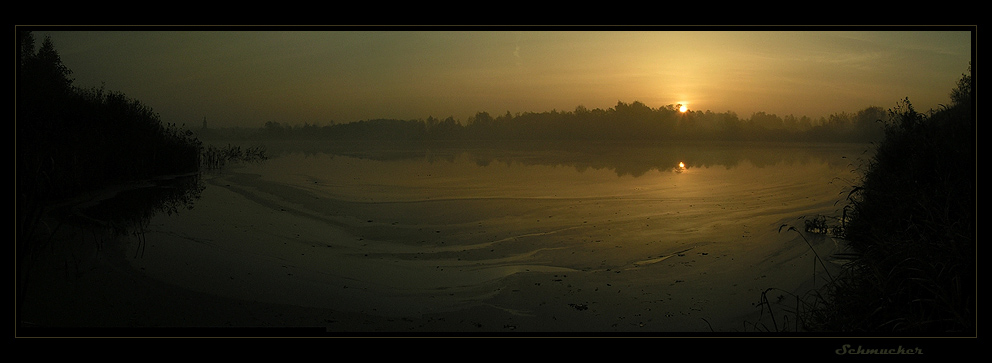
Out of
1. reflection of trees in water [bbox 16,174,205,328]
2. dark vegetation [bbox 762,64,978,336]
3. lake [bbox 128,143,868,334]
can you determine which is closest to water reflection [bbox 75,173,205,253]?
reflection of trees in water [bbox 16,174,205,328]

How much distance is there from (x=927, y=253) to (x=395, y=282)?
355 centimetres

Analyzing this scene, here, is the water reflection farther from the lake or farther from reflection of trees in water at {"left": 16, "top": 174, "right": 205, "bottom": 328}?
the lake

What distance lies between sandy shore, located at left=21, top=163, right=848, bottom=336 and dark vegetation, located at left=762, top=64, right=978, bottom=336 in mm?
640

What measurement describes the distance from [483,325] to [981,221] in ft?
8.65

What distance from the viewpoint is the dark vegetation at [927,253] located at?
101 inches

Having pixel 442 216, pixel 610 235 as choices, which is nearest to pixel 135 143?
pixel 442 216

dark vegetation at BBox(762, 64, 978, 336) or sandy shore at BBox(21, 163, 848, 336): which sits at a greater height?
dark vegetation at BBox(762, 64, 978, 336)

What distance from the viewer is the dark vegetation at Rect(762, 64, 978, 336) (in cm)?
257

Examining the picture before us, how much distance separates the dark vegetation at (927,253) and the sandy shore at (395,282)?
2.10 ft

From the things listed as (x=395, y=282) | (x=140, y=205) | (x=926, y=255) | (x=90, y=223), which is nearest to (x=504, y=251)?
(x=395, y=282)

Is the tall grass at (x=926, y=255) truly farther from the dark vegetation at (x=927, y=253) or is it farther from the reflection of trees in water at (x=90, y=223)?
the reflection of trees in water at (x=90, y=223)

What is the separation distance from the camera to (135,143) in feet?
32.3

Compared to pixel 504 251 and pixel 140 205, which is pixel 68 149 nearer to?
pixel 140 205

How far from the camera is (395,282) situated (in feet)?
15.2
